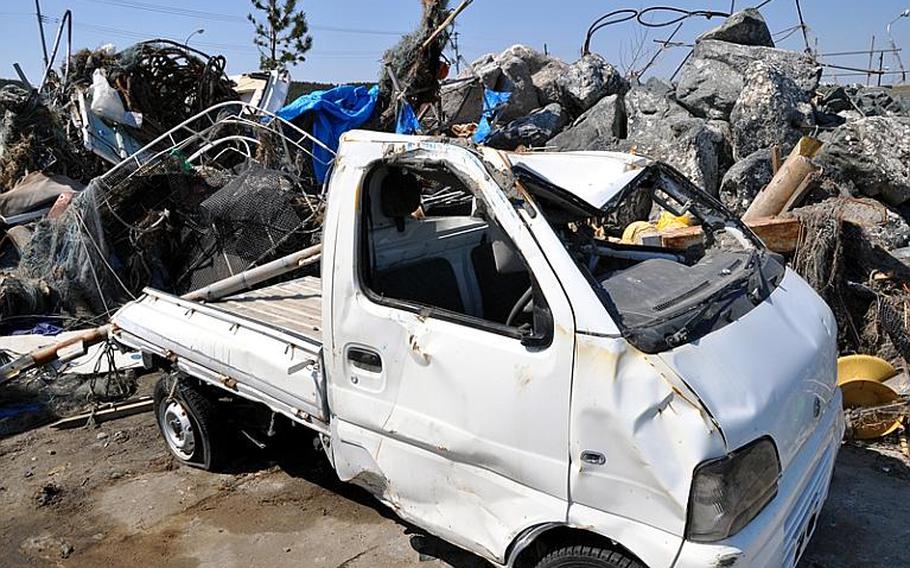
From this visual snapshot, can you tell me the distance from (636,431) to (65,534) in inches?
136

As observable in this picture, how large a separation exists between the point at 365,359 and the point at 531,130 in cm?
771

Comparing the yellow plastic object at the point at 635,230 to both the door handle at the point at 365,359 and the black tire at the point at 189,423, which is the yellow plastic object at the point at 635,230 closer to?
the door handle at the point at 365,359

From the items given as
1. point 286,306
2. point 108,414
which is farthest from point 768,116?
point 108,414

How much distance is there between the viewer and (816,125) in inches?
329

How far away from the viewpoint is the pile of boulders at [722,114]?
6.99 metres

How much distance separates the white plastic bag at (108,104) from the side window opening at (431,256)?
7564mm

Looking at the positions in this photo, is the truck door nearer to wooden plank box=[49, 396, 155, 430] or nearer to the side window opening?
the side window opening

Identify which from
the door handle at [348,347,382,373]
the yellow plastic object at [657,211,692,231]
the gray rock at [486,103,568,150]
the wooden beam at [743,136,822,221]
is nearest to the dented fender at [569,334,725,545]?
the door handle at [348,347,382,373]

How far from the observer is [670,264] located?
3.14 meters

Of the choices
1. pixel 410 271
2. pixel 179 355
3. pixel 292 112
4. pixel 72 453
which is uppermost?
pixel 292 112

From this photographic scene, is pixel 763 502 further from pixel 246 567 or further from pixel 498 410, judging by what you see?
pixel 246 567

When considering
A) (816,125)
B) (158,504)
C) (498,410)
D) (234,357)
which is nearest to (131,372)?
(158,504)

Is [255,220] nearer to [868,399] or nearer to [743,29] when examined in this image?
[868,399]

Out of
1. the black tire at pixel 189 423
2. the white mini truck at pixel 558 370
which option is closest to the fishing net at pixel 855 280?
the white mini truck at pixel 558 370
